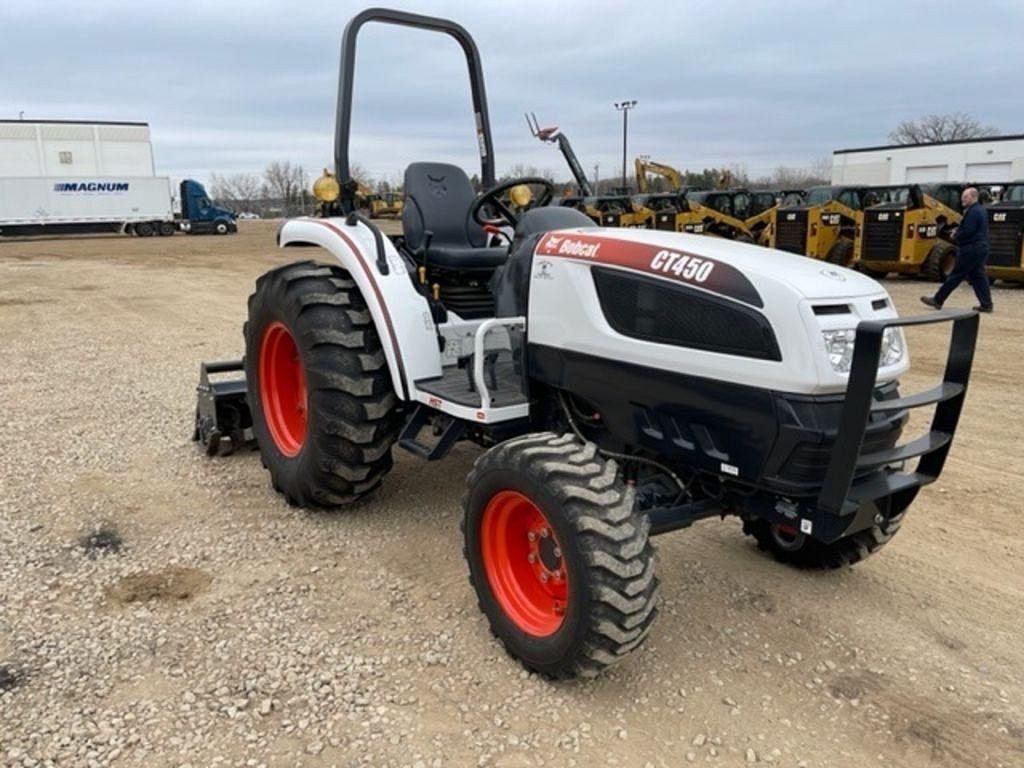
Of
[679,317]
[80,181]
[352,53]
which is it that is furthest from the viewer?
[80,181]

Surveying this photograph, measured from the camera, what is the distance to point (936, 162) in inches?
1715

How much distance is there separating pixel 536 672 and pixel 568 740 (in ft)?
1.06

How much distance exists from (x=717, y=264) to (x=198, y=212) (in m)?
36.8

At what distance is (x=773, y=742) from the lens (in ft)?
8.33

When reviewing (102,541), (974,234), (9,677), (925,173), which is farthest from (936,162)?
(9,677)

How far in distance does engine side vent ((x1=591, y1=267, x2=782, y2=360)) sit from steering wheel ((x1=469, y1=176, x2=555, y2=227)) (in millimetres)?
979

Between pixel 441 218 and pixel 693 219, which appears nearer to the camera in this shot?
pixel 441 218

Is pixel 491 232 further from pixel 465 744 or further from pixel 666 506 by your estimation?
pixel 465 744

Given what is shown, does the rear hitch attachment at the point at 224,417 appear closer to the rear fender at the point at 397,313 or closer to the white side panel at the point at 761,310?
the rear fender at the point at 397,313

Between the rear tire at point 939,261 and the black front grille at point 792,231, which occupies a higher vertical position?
the black front grille at point 792,231

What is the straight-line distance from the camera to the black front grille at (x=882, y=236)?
14281mm

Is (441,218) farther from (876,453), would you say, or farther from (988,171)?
(988,171)

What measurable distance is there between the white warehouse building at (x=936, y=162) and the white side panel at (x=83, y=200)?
32.9m

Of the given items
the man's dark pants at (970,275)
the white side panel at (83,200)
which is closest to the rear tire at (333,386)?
the man's dark pants at (970,275)
